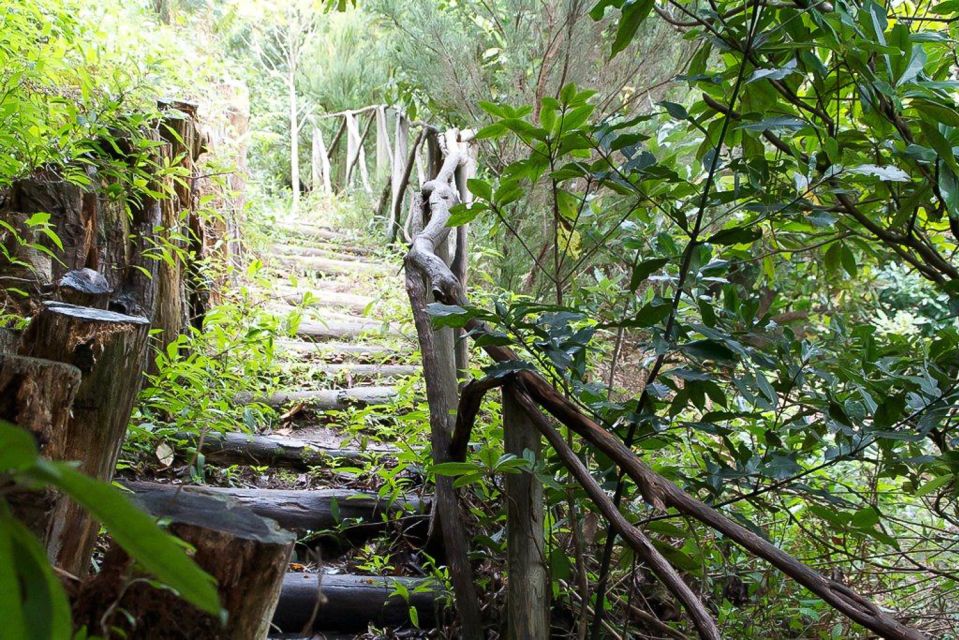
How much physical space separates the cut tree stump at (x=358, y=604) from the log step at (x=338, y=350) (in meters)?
1.90

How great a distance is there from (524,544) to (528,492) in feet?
0.35

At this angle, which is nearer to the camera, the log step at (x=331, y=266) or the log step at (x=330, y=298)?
the log step at (x=330, y=298)

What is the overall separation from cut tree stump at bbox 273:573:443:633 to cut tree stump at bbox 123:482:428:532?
273 mm

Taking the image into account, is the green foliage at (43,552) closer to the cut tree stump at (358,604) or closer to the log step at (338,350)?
the cut tree stump at (358,604)

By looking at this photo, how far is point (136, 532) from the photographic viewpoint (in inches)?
14.1

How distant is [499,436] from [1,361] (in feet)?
3.81

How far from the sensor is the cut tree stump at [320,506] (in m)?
2.43

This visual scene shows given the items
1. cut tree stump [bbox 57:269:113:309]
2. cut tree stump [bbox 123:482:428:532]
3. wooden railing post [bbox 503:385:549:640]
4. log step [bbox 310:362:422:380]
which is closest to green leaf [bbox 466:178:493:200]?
wooden railing post [bbox 503:385:549:640]

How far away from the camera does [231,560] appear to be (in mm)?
883

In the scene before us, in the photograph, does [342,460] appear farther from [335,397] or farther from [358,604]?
[358,604]

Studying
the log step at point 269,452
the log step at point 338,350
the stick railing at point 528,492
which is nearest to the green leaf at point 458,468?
the stick railing at point 528,492

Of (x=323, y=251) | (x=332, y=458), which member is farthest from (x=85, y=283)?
(x=323, y=251)

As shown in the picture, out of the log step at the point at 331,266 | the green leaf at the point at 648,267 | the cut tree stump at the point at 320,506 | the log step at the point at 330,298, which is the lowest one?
the cut tree stump at the point at 320,506

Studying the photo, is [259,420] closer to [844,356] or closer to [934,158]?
[844,356]
